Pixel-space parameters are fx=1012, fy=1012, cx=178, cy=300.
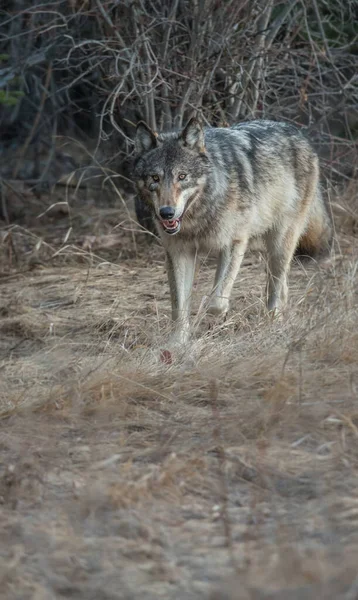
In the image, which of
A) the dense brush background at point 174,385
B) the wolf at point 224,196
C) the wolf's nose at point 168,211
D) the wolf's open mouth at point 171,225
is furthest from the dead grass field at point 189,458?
the wolf's nose at point 168,211

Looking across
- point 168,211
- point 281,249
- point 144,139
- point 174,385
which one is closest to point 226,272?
point 168,211

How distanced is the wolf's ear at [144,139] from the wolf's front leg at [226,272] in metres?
0.85

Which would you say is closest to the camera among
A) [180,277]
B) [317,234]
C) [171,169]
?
[171,169]

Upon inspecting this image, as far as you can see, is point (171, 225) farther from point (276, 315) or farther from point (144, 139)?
point (276, 315)

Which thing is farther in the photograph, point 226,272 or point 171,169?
point 226,272

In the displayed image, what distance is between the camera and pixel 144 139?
6.63 meters

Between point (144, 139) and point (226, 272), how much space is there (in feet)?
3.40

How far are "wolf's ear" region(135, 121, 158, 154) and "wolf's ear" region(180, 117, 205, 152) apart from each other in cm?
19

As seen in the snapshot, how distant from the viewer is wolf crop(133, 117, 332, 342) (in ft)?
21.4

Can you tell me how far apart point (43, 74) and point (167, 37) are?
2688 mm

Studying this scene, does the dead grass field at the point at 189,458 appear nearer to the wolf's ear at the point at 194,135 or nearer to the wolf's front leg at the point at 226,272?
the wolf's front leg at the point at 226,272

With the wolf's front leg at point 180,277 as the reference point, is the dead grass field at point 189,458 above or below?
above

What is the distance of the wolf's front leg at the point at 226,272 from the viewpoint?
6645 mm

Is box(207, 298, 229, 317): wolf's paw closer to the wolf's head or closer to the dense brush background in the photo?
the dense brush background
